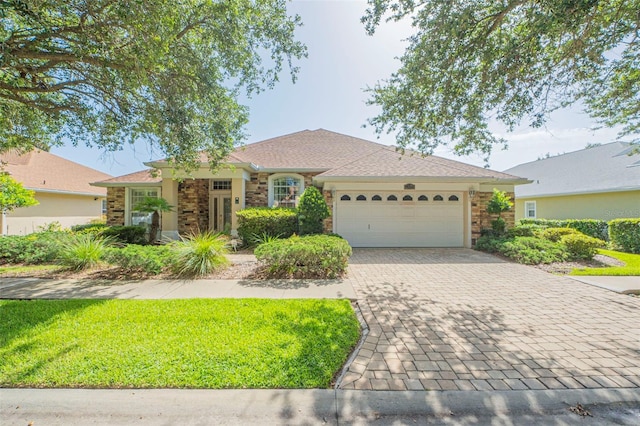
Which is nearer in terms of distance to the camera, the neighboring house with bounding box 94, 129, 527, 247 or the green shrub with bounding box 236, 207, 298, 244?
the green shrub with bounding box 236, 207, 298, 244

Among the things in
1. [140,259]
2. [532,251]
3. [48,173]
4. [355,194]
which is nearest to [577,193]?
[532,251]

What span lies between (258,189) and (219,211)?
2.52 m

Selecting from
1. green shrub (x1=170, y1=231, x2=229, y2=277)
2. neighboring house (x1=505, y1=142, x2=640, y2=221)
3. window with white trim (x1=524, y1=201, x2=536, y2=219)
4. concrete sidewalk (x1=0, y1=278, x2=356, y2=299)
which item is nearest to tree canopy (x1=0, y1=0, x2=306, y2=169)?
green shrub (x1=170, y1=231, x2=229, y2=277)

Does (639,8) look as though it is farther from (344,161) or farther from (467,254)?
(344,161)

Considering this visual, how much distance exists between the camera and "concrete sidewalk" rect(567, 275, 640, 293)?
5.82m

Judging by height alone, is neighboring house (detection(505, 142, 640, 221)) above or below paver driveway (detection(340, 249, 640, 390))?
above

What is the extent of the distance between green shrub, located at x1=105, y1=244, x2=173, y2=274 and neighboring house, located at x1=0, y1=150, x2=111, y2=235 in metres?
11.3

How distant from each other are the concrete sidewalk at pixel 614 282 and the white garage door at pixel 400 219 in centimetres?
482

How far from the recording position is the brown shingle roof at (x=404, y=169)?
10688 mm

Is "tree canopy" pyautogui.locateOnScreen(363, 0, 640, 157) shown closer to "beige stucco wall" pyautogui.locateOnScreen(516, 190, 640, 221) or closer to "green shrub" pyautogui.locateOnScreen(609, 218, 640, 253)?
"green shrub" pyautogui.locateOnScreen(609, 218, 640, 253)

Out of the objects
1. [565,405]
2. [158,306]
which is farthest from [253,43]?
[565,405]

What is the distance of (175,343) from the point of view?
11.1ft

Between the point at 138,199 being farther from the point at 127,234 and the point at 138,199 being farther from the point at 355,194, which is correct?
the point at 355,194

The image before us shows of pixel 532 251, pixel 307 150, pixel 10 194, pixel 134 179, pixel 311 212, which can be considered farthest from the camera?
pixel 307 150
